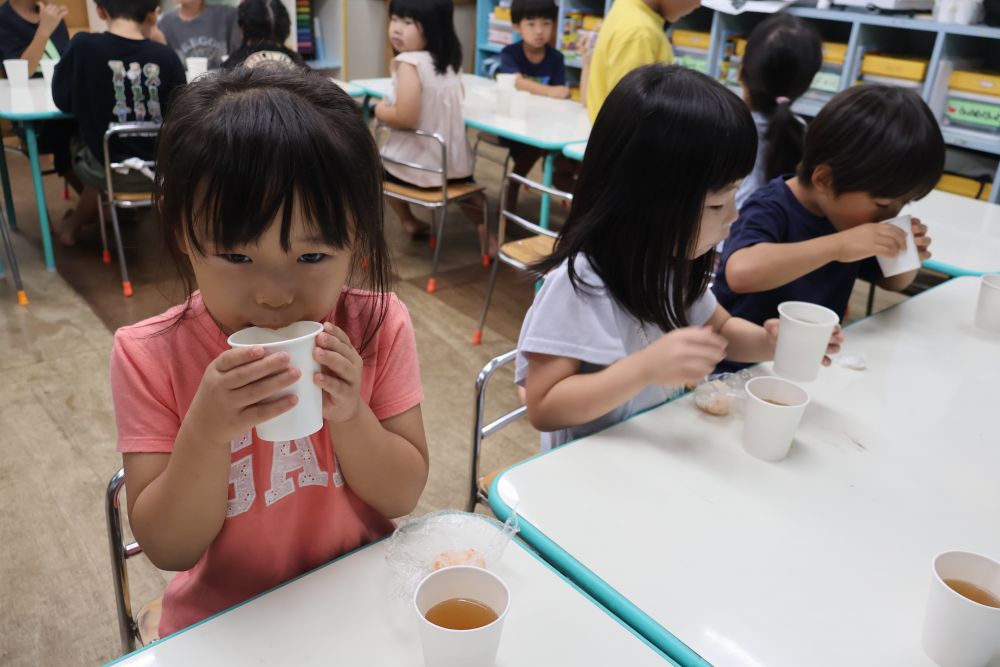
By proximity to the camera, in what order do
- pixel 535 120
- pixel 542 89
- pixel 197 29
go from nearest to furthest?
1. pixel 535 120
2. pixel 542 89
3. pixel 197 29

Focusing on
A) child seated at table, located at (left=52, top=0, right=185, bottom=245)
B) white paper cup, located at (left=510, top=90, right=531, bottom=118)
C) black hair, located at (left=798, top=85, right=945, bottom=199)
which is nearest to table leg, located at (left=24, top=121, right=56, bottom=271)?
child seated at table, located at (left=52, top=0, right=185, bottom=245)

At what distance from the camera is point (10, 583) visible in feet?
5.79

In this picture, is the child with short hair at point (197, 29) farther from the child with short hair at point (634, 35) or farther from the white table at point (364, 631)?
the white table at point (364, 631)

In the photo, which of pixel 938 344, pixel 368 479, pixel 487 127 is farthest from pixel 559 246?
pixel 487 127

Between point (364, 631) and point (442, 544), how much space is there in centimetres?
13

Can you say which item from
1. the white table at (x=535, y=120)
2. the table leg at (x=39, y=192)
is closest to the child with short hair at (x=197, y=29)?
the white table at (x=535, y=120)

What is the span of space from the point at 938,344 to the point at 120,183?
291cm

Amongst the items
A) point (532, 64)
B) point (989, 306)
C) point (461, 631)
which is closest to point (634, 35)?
point (989, 306)

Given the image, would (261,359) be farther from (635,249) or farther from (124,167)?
(124,167)

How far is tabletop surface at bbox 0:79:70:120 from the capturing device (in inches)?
117

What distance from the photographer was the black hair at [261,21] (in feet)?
11.1

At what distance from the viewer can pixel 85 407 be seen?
8.01ft

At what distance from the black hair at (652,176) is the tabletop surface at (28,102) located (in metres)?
2.63

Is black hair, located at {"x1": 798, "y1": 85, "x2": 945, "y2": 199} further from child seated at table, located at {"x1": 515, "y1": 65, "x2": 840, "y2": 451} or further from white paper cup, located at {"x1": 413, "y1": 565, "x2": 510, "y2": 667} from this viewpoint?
white paper cup, located at {"x1": 413, "y1": 565, "x2": 510, "y2": 667}
